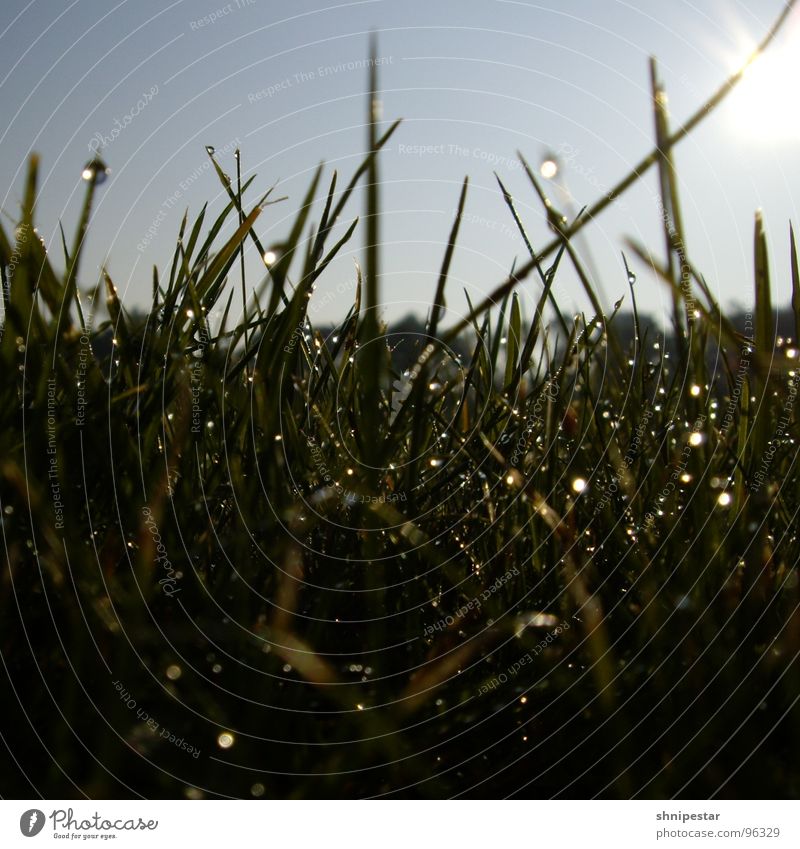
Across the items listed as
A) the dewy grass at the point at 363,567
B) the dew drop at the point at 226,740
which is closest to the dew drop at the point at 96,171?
the dewy grass at the point at 363,567

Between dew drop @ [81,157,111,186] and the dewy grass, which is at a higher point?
dew drop @ [81,157,111,186]

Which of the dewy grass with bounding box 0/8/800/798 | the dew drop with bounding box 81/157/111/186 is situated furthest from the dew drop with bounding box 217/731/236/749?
the dew drop with bounding box 81/157/111/186

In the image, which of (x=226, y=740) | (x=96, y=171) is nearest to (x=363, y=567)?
(x=226, y=740)

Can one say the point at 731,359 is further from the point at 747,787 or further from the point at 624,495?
the point at 747,787
